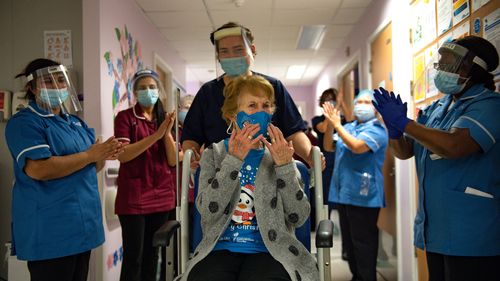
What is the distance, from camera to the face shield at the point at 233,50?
1.86 m

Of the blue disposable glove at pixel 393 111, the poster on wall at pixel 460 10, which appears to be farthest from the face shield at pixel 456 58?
the poster on wall at pixel 460 10

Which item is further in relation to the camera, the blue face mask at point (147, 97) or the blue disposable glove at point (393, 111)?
the blue face mask at point (147, 97)

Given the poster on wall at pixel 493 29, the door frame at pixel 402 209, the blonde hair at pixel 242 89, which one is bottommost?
the door frame at pixel 402 209

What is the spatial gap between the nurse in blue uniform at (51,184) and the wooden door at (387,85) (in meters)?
2.60

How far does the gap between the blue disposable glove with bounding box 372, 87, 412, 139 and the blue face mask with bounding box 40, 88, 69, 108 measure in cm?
145

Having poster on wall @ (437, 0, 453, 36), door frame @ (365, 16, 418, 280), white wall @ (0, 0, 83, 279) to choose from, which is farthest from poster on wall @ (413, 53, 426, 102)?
white wall @ (0, 0, 83, 279)

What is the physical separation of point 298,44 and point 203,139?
4.37 metres

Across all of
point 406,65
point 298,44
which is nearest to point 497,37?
point 406,65

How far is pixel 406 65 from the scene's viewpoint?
3176 mm

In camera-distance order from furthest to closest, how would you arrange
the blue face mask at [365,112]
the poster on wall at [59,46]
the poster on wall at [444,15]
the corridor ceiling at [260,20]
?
the corridor ceiling at [260,20]
the poster on wall at [59,46]
the blue face mask at [365,112]
the poster on wall at [444,15]

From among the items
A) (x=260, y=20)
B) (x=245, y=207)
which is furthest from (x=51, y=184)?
(x=260, y=20)

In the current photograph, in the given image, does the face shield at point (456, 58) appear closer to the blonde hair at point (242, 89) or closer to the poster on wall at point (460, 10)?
the poster on wall at point (460, 10)

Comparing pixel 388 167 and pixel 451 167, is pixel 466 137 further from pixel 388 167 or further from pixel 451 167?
pixel 388 167

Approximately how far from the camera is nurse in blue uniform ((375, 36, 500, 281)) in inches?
60.4
